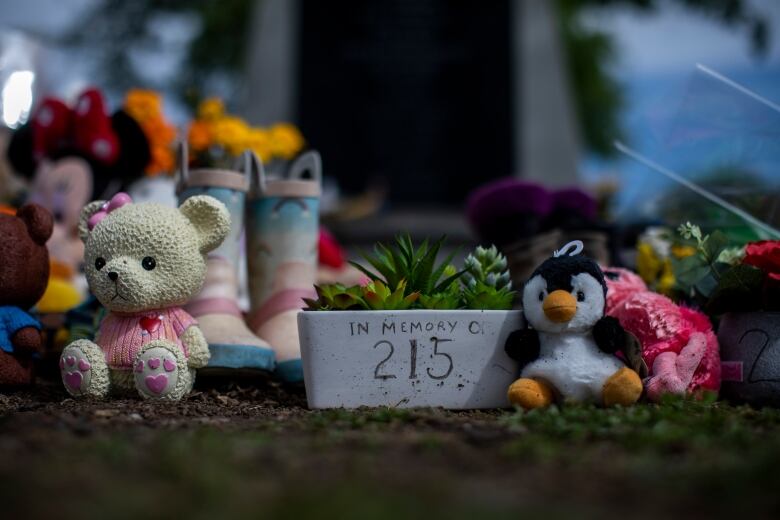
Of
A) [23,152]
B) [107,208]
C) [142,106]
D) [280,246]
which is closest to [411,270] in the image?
[280,246]

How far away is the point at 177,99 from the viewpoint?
37.5ft

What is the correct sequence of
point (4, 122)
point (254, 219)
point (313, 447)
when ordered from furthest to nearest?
point (4, 122) < point (254, 219) < point (313, 447)

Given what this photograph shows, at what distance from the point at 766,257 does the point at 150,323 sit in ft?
5.10

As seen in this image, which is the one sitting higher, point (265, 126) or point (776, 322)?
point (265, 126)

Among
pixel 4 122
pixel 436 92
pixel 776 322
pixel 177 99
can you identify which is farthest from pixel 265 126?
pixel 177 99

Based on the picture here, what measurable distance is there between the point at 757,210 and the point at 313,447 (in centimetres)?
171

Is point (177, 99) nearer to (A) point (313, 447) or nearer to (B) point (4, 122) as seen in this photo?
(B) point (4, 122)

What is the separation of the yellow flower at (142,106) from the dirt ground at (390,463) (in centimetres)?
193

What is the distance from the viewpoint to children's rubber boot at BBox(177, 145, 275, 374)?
83.0 inches

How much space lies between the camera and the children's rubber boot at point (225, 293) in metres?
2.11

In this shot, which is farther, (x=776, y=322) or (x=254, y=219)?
(x=254, y=219)

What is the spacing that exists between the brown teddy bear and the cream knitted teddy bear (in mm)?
197

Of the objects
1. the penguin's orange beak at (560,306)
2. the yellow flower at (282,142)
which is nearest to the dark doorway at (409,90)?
the yellow flower at (282,142)

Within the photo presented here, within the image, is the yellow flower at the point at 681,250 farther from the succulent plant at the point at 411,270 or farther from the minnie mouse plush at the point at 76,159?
the minnie mouse plush at the point at 76,159
